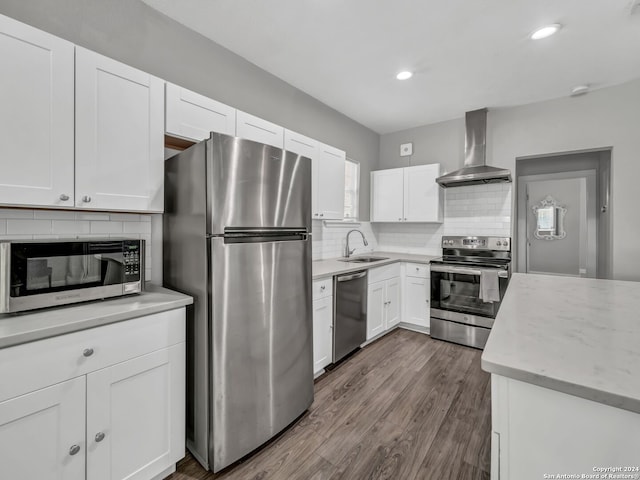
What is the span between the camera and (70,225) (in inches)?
64.2

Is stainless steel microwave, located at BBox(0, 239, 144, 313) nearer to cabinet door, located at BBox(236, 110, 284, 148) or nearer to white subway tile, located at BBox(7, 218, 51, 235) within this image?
white subway tile, located at BBox(7, 218, 51, 235)

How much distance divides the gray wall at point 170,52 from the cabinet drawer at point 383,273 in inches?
67.5

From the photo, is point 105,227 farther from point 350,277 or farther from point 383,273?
point 383,273

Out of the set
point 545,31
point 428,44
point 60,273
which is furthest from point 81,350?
point 545,31

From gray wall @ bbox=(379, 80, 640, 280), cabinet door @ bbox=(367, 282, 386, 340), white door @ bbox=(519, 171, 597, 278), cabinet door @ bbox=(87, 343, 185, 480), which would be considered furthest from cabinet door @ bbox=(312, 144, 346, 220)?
white door @ bbox=(519, 171, 597, 278)

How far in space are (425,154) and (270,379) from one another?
3683 mm

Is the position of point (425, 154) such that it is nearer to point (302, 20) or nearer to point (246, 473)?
point (302, 20)

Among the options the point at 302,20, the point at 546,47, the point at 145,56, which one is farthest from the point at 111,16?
the point at 546,47

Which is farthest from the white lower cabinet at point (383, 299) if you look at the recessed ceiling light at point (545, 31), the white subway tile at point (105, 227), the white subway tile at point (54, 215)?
the white subway tile at point (54, 215)

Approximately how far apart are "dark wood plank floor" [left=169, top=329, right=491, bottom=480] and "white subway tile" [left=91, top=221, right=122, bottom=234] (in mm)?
1430

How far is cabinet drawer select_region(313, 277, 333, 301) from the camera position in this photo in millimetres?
2363

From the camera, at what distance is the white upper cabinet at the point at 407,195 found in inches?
149

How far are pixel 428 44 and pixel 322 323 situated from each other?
2.47 m

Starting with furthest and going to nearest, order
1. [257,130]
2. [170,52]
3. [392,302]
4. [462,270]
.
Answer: [392,302] → [462,270] → [257,130] → [170,52]
